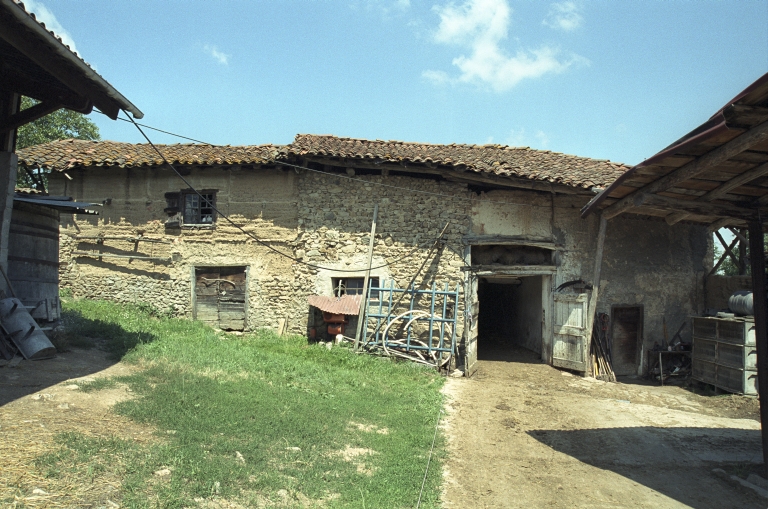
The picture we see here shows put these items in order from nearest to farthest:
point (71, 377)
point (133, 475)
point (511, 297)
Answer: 1. point (133, 475)
2. point (71, 377)
3. point (511, 297)

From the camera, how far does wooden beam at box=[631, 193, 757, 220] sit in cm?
584

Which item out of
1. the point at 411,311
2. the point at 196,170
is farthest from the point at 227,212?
the point at 411,311

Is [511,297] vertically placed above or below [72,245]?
below

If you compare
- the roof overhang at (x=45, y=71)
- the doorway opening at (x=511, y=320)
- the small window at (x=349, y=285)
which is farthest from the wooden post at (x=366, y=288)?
the roof overhang at (x=45, y=71)

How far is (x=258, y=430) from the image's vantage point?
19.3 feet

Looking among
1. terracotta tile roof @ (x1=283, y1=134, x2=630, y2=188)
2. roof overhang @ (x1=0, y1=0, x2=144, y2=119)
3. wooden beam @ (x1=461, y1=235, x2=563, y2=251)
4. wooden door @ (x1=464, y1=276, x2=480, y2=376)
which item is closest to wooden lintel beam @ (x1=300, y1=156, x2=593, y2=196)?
terracotta tile roof @ (x1=283, y1=134, x2=630, y2=188)

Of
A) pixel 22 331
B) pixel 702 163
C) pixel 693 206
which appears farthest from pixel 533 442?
pixel 22 331

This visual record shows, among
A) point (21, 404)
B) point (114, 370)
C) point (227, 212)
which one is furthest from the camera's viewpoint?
point (227, 212)

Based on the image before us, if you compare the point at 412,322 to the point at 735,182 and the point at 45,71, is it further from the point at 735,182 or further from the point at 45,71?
the point at 45,71

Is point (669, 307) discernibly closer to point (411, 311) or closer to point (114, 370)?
point (411, 311)

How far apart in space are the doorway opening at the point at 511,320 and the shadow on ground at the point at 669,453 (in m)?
5.41

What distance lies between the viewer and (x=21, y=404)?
18.2 feet

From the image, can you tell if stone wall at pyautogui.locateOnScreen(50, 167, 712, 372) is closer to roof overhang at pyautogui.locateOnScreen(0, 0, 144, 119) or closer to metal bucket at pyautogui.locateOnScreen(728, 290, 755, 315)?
metal bucket at pyautogui.locateOnScreen(728, 290, 755, 315)

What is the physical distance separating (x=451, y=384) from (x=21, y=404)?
772cm
